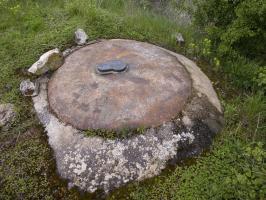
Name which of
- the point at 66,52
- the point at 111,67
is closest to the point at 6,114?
the point at 66,52

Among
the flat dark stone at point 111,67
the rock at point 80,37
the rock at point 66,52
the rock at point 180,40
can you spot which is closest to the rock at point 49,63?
→ the rock at point 66,52

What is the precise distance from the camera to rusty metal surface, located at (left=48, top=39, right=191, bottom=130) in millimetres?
3234

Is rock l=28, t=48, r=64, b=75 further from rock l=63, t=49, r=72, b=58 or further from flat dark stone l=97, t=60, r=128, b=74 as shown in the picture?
flat dark stone l=97, t=60, r=128, b=74

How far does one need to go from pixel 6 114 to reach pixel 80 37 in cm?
157

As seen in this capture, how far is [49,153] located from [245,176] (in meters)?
1.84

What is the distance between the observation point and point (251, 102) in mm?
3859

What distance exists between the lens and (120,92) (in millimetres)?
3359

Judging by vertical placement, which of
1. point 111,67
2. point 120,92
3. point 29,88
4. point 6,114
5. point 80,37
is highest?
point 111,67

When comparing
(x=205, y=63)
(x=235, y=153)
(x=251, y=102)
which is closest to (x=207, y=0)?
(x=205, y=63)

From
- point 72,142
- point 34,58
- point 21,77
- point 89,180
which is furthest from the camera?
point 34,58

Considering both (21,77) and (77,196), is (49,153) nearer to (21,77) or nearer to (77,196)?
(77,196)

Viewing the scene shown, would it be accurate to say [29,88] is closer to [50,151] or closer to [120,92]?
[50,151]

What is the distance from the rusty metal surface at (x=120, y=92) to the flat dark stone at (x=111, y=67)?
0.18ft

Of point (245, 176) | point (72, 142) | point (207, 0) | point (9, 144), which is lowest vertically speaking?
point (9, 144)
